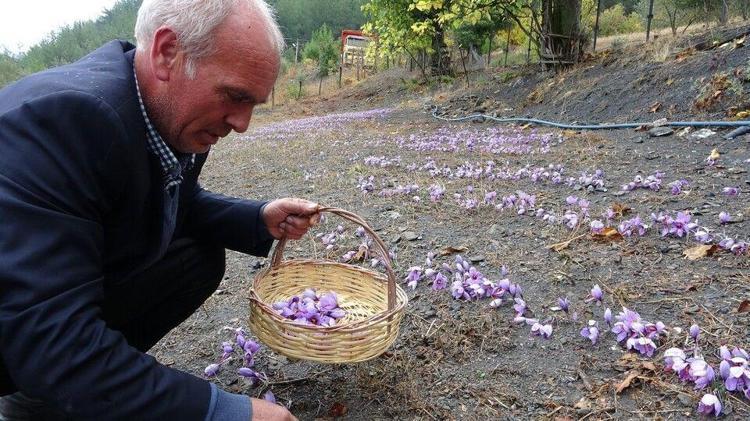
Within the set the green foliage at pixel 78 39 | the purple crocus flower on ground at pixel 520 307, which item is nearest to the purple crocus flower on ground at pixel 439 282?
the purple crocus flower on ground at pixel 520 307

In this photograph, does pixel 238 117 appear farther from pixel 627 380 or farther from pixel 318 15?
pixel 318 15

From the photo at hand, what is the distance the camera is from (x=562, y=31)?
37.5 ft

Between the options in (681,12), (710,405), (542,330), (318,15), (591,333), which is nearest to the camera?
(710,405)

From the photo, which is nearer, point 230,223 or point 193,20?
point 193,20

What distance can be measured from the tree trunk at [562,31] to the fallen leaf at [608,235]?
9090mm

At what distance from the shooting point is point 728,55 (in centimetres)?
723

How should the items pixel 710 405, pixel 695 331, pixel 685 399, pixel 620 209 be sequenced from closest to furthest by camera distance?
pixel 710 405 → pixel 685 399 → pixel 695 331 → pixel 620 209

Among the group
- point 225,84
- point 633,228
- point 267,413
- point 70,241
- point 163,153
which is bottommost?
point 633,228

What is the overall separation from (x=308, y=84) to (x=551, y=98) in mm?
27656

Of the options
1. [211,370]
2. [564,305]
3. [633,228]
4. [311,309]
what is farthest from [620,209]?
[211,370]

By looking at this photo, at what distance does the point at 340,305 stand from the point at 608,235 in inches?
72.6

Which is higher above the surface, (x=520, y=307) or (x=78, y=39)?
(x=78, y=39)

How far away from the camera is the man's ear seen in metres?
1.44

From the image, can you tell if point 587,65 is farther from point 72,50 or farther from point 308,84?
point 72,50
